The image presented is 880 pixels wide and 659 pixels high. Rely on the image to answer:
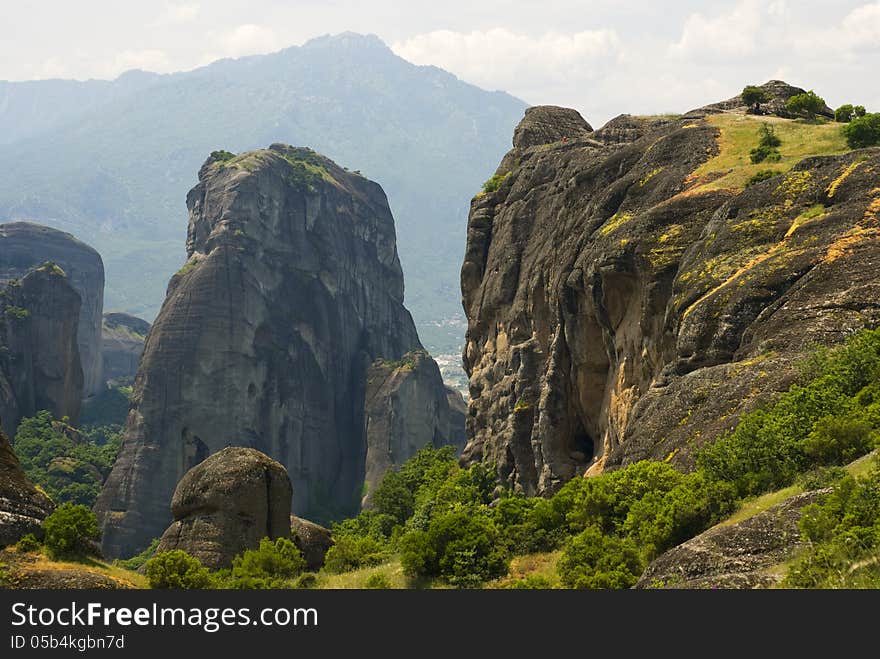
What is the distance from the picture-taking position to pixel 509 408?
70062 millimetres

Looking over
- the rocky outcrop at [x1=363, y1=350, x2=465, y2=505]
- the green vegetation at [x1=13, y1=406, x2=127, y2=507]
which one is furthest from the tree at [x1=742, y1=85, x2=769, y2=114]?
the green vegetation at [x1=13, y1=406, x2=127, y2=507]

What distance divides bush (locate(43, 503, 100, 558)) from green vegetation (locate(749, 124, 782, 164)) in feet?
121

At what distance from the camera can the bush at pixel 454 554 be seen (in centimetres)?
3112

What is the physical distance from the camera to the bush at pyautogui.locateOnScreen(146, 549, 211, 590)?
1243 inches

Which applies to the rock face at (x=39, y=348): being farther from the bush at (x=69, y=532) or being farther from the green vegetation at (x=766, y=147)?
the bush at (x=69, y=532)

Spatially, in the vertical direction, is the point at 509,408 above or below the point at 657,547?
above

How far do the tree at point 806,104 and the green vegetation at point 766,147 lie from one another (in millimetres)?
6864

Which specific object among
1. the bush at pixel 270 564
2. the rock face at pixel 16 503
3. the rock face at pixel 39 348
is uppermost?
the rock face at pixel 39 348

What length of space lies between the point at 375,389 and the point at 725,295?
120 metres

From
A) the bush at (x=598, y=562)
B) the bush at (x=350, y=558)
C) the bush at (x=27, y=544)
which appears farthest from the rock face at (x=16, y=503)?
the bush at (x=598, y=562)

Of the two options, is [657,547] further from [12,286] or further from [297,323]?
[12,286]

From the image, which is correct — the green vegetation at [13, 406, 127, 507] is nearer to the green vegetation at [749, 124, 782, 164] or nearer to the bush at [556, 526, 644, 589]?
the green vegetation at [749, 124, 782, 164]

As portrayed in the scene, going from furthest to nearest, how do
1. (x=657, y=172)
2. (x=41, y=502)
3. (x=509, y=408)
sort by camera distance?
(x=509, y=408), (x=657, y=172), (x=41, y=502)

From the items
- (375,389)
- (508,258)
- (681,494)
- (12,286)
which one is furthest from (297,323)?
(681,494)
